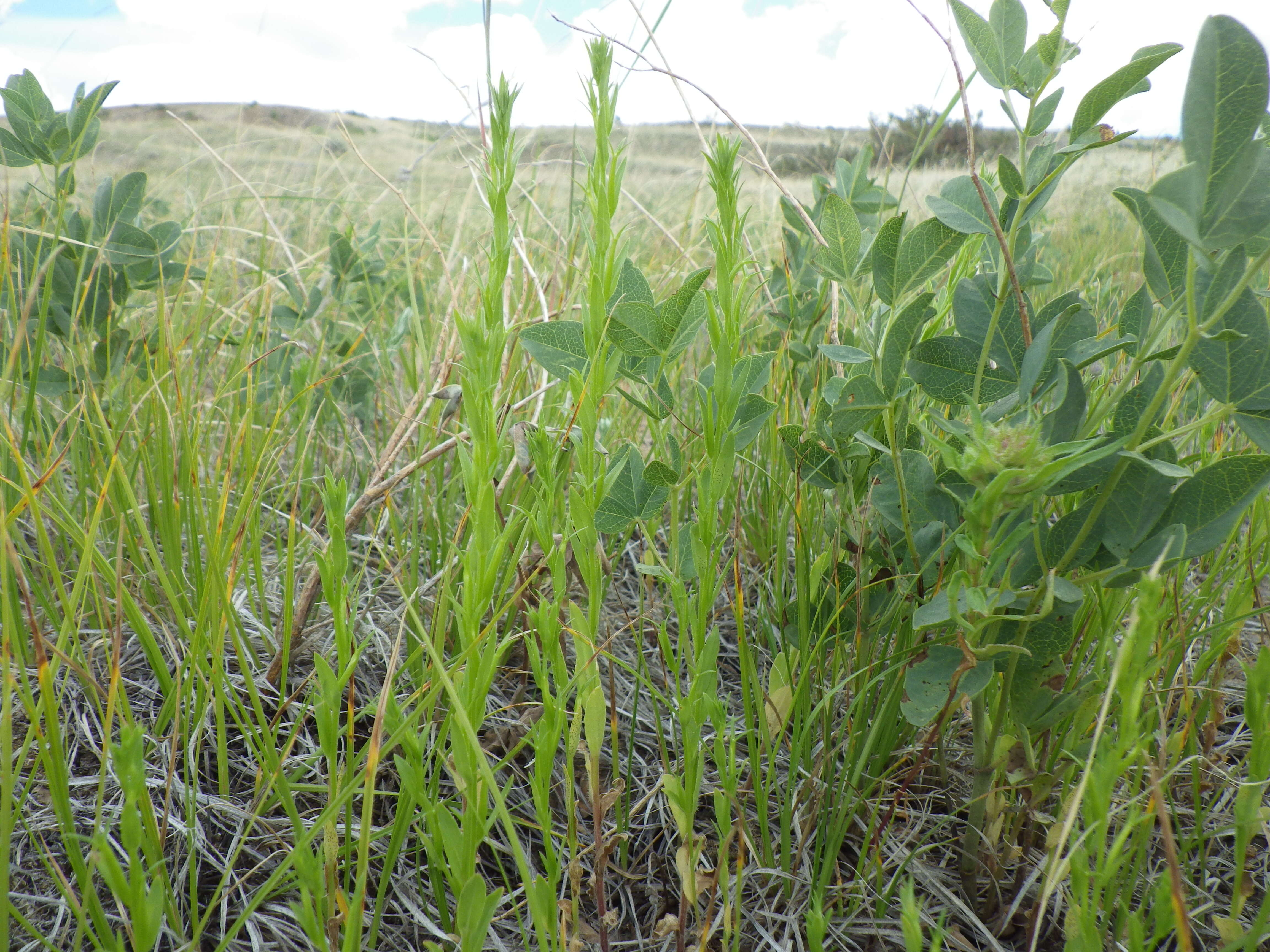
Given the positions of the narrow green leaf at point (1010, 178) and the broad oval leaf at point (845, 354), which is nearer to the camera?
the narrow green leaf at point (1010, 178)

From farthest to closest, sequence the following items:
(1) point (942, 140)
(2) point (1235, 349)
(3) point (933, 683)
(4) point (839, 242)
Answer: (1) point (942, 140), (4) point (839, 242), (3) point (933, 683), (2) point (1235, 349)

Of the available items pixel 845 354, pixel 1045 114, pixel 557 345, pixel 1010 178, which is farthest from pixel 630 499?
pixel 1045 114

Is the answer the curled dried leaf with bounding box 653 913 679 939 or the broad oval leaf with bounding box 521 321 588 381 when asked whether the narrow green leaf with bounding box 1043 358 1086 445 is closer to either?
the broad oval leaf with bounding box 521 321 588 381

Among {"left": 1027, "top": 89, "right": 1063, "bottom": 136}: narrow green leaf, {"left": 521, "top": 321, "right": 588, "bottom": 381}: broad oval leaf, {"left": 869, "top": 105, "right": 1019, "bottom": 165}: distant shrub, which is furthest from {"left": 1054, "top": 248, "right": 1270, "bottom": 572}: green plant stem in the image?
{"left": 869, "top": 105, "right": 1019, "bottom": 165}: distant shrub

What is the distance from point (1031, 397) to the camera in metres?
0.89

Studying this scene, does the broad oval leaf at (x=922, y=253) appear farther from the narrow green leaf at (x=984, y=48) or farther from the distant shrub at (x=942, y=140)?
the distant shrub at (x=942, y=140)

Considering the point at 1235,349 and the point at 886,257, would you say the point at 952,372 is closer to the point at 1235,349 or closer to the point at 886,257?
the point at 886,257

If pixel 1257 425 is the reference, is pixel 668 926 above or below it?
below

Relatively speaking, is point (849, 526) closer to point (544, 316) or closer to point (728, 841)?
point (728, 841)

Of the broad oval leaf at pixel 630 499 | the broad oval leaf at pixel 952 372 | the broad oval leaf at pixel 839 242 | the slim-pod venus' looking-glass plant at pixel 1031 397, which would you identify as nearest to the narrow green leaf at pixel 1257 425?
the slim-pod venus' looking-glass plant at pixel 1031 397

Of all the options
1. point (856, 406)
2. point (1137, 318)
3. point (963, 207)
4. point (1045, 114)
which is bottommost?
point (856, 406)

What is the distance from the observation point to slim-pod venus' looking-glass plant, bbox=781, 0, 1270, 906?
0.66 meters

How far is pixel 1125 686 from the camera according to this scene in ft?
2.08

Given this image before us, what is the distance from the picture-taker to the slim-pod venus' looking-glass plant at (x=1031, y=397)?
26.0 inches
